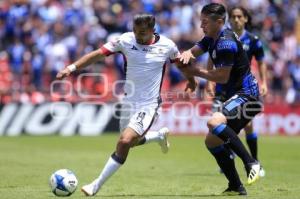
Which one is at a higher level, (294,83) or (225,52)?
(225,52)

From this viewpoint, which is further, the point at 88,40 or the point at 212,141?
the point at 88,40

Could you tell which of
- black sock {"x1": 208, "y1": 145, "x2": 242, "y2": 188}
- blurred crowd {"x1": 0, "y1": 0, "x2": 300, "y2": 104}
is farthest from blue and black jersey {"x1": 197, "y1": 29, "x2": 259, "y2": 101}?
blurred crowd {"x1": 0, "y1": 0, "x2": 300, "y2": 104}

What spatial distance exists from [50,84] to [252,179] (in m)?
15.7

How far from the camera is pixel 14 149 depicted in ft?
63.6

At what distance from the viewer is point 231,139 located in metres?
10.4

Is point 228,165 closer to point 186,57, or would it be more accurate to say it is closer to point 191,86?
point 191,86

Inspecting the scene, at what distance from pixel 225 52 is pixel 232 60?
16 cm

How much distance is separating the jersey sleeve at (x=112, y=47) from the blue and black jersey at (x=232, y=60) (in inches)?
50.1

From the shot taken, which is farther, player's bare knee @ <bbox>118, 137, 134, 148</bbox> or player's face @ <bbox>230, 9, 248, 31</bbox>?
player's face @ <bbox>230, 9, 248, 31</bbox>

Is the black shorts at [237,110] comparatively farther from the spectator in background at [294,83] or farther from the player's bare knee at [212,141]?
the spectator in background at [294,83]

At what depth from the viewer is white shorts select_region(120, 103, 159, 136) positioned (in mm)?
10484

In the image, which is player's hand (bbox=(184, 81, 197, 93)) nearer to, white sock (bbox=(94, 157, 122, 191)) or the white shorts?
the white shorts

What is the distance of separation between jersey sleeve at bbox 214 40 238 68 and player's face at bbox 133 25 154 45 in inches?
39.6

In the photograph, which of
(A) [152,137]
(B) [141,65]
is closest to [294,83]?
A: (A) [152,137]
